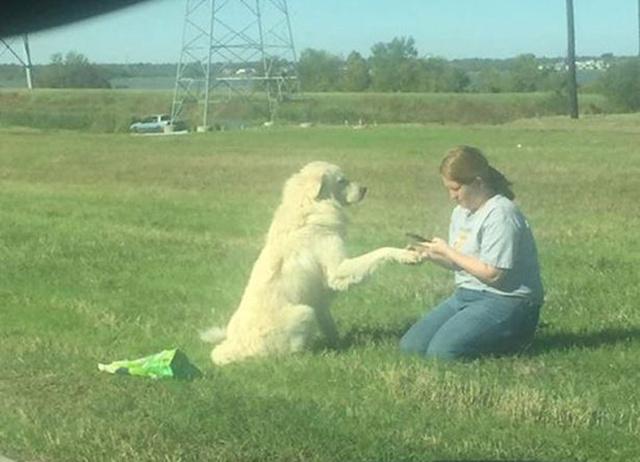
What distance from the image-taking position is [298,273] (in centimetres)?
866

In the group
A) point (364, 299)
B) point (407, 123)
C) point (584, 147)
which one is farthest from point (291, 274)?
point (407, 123)

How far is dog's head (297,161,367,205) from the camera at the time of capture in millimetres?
8784

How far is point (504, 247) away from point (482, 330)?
0.48 metres

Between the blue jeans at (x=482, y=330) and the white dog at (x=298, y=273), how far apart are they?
17.3 inches

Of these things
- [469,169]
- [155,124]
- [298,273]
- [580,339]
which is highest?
[469,169]

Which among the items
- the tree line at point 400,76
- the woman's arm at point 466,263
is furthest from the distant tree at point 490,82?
the woman's arm at point 466,263

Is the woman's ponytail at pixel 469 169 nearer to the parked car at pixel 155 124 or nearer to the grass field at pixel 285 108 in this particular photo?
the grass field at pixel 285 108

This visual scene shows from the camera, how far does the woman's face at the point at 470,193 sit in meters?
8.45

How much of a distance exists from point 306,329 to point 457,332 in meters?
0.95

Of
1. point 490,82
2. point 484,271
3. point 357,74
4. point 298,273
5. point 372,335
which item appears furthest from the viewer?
point 357,74

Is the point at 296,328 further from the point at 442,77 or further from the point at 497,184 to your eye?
the point at 442,77

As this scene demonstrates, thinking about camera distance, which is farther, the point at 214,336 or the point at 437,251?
the point at 214,336

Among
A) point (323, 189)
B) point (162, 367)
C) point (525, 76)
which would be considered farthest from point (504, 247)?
point (525, 76)

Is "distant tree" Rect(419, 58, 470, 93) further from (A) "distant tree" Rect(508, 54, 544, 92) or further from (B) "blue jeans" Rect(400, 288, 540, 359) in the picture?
(B) "blue jeans" Rect(400, 288, 540, 359)
